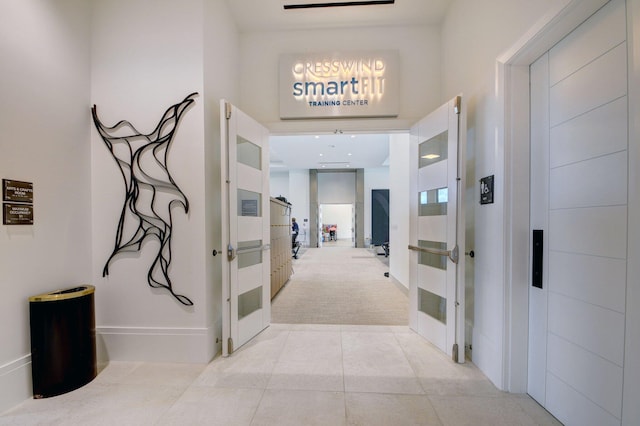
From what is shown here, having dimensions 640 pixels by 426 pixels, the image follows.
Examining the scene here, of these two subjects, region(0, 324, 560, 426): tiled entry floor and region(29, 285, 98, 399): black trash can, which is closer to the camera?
region(0, 324, 560, 426): tiled entry floor

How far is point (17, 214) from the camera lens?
1801 mm

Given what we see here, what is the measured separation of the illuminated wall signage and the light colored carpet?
2616 millimetres

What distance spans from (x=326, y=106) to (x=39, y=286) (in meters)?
3.08

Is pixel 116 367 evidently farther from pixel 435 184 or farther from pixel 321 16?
pixel 321 16

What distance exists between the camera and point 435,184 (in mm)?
2604

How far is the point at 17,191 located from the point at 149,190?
31.3 inches

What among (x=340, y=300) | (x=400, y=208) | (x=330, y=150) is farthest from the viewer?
(x=330, y=150)

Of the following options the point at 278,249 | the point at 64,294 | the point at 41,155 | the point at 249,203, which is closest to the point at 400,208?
the point at 278,249

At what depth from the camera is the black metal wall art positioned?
2.36m

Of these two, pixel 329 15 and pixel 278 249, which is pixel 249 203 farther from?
pixel 329 15

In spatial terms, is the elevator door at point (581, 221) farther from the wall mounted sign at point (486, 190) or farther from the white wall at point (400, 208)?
the white wall at point (400, 208)

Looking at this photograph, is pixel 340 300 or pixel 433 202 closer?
pixel 433 202

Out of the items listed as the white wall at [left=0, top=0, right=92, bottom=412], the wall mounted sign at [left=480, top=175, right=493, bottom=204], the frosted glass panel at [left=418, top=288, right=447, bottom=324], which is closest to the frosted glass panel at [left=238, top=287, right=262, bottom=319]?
the white wall at [left=0, top=0, right=92, bottom=412]

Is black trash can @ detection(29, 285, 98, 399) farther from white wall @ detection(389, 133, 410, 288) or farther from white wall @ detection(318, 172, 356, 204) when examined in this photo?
white wall @ detection(318, 172, 356, 204)
